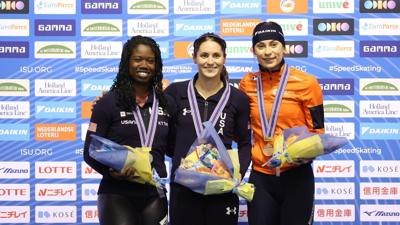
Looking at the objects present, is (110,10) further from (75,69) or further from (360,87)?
(360,87)

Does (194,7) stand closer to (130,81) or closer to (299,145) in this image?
(130,81)

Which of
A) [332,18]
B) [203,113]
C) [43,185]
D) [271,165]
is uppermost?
[332,18]

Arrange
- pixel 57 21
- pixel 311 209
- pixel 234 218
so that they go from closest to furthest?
1. pixel 234 218
2. pixel 311 209
3. pixel 57 21

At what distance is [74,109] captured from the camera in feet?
13.6

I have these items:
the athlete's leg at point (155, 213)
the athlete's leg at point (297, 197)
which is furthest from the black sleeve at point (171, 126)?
the athlete's leg at point (297, 197)

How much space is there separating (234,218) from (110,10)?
231cm

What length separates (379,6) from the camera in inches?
164

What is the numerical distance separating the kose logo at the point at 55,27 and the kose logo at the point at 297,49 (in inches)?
73.0

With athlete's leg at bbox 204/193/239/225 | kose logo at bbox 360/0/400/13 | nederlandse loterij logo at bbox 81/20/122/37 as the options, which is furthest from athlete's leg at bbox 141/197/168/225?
kose logo at bbox 360/0/400/13

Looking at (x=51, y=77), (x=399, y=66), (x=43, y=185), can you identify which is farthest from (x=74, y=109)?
(x=399, y=66)

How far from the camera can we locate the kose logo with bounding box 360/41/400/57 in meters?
4.16

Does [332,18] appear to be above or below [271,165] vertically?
above

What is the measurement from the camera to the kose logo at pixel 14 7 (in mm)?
4125

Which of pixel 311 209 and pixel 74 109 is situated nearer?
pixel 311 209
